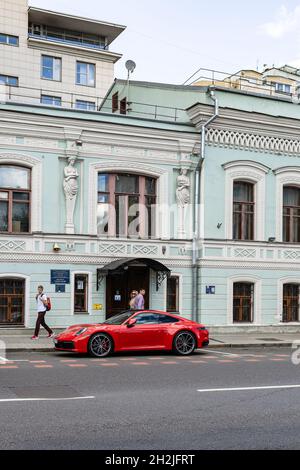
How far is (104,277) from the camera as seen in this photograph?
75.6 ft

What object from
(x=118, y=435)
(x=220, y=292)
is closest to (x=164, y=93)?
(x=220, y=292)

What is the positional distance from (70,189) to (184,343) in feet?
24.6

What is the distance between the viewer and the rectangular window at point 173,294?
79.6 feet

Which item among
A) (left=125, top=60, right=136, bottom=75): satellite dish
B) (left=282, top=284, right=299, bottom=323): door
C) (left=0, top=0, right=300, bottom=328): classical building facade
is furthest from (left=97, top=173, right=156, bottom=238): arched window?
(left=125, top=60, right=136, bottom=75): satellite dish

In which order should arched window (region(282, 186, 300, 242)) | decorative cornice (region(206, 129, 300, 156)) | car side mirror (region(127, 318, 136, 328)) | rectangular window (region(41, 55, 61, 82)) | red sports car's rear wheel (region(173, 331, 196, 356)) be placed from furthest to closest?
rectangular window (region(41, 55, 61, 82)), arched window (region(282, 186, 300, 242)), decorative cornice (region(206, 129, 300, 156)), red sports car's rear wheel (region(173, 331, 196, 356)), car side mirror (region(127, 318, 136, 328))

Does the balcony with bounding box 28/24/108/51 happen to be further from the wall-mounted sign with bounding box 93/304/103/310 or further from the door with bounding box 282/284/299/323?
the wall-mounted sign with bounding box 93/304/103/310

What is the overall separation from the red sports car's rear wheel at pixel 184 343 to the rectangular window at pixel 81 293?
5.91 meters

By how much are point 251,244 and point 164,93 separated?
7.32 metres

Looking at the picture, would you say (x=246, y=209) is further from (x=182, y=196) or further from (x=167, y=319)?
(x=167, y=319)

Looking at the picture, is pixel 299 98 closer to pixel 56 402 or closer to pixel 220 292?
pixel 220 292

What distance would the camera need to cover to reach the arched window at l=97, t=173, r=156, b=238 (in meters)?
23.6

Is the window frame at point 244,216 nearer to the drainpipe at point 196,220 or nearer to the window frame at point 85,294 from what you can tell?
the drainpipe at point 196,220

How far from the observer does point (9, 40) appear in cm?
5097

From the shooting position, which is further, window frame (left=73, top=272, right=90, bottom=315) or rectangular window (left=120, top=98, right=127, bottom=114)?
rectangular window (left=120, top=98, right=127, bottom=114)
